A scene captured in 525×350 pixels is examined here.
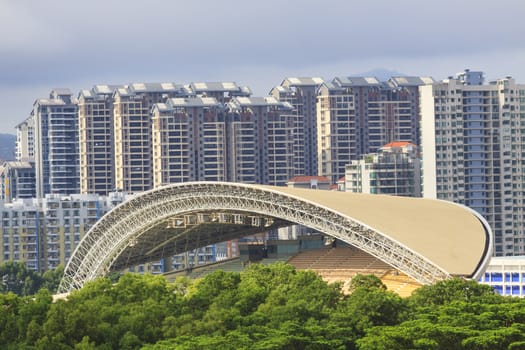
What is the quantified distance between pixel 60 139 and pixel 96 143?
9383mm

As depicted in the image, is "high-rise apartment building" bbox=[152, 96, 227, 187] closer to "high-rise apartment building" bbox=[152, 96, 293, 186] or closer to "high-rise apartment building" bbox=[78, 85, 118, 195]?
"high-rise apartment building" bbox=[152, 96, 293, 186]

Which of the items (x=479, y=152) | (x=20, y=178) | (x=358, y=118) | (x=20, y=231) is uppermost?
(x=358, y=118)

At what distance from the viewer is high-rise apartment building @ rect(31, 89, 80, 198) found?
177625 millimetres

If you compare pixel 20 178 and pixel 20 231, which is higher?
pixel 20 178

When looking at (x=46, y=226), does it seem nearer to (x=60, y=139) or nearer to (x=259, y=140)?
(x=259, y=140)

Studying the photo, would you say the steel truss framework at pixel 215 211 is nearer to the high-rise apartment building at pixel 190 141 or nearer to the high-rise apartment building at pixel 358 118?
the high-rise apartment building at pixel 190 141

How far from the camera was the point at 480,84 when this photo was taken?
129 metres

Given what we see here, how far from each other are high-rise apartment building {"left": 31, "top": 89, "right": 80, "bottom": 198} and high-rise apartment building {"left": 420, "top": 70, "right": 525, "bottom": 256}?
217ft

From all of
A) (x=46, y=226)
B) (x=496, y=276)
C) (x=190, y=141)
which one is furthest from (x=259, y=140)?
(x=496, y=276)

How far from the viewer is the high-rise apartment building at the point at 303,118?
172500 mm

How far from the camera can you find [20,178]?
614ft

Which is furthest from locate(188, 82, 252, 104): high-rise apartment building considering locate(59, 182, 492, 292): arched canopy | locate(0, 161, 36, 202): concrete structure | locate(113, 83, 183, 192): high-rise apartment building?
locate(59, 182, 492, 292): arched canopy

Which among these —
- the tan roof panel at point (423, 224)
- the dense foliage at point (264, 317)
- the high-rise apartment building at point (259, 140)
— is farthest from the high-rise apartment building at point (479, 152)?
the dense foliage at point (264, 317)

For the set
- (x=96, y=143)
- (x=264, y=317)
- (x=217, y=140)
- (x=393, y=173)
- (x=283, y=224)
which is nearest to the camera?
(x=264, y=317)
